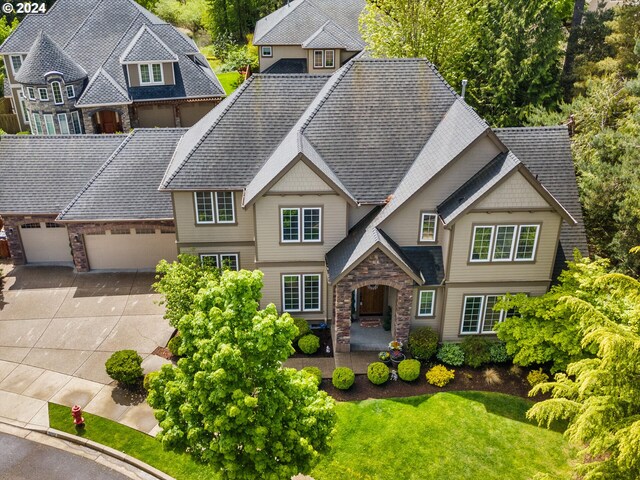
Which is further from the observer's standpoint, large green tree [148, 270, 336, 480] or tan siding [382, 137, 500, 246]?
tan siding [382, 137, 500, 246]

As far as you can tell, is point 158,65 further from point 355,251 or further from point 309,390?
point 309,390

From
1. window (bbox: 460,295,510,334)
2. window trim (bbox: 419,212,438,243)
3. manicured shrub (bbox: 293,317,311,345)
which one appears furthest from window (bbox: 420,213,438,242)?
manicured shrub (bbox: 293,317,311,345)

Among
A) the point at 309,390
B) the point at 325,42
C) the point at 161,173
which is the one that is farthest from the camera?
the point at 325,42

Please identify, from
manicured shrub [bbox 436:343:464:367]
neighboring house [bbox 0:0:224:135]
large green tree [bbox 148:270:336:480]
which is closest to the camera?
large green tree [bbox 148:270:336:480]

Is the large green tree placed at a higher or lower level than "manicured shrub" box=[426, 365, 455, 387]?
higher

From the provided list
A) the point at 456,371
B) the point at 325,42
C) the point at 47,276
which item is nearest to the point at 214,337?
the point at 456,371

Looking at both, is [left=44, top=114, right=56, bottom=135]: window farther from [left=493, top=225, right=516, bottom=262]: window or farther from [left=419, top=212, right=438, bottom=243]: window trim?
[left=493, top=225, right=516, bottom=262]: window
